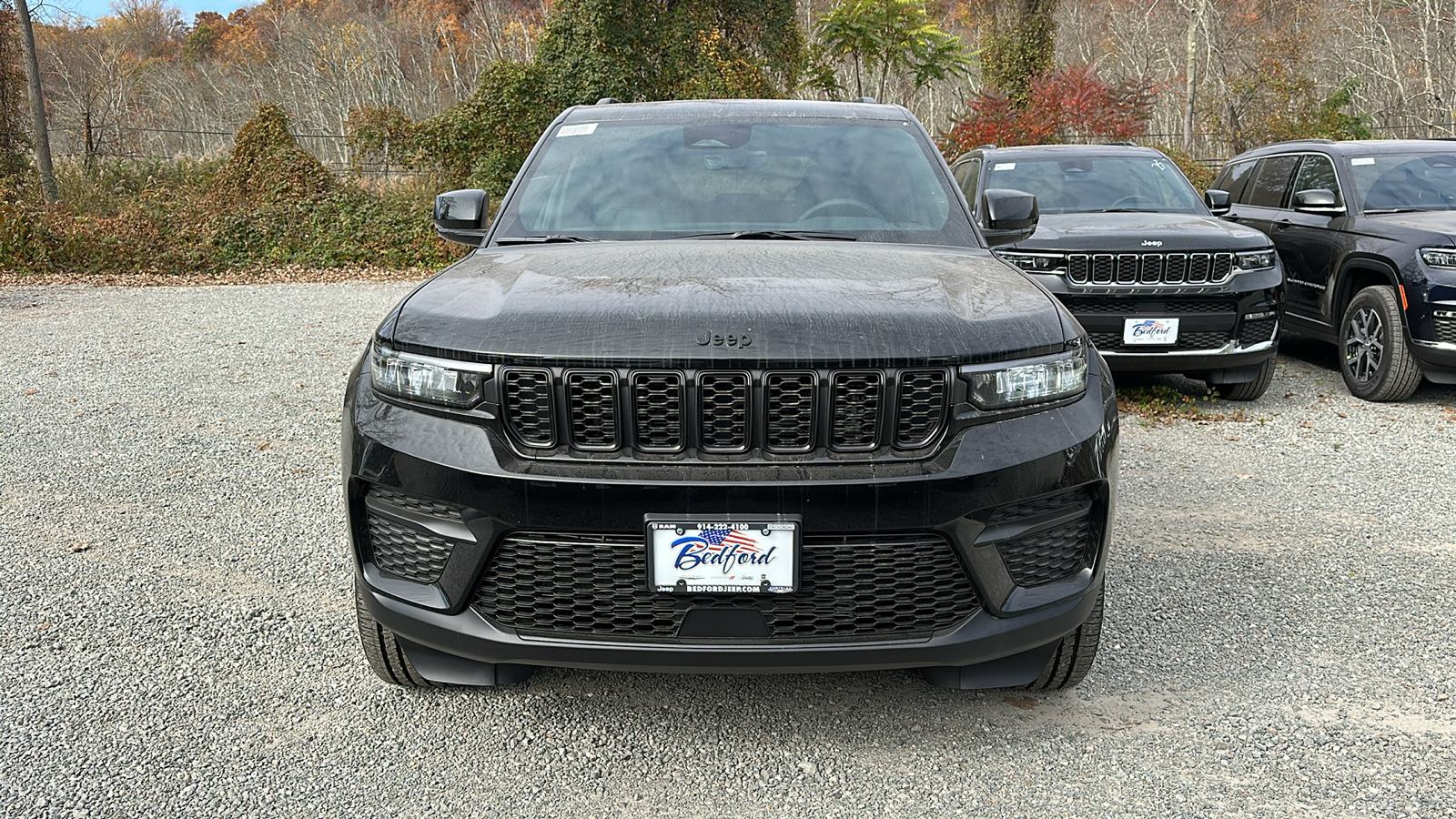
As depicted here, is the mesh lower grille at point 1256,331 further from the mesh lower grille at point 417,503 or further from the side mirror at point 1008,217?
the mesh lower grille at point 417,503

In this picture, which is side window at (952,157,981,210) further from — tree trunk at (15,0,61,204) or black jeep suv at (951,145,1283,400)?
tree trunk at (15,0,61,204)

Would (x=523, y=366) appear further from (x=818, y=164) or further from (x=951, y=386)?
(x=818, y=164)

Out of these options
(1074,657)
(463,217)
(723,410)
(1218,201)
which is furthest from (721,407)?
(1218,201)

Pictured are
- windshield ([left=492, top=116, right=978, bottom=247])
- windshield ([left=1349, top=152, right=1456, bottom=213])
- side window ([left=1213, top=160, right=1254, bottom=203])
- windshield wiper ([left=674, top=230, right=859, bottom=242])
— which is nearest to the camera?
windshield wiper ([left=674, top=230, right=859, bottom=242])

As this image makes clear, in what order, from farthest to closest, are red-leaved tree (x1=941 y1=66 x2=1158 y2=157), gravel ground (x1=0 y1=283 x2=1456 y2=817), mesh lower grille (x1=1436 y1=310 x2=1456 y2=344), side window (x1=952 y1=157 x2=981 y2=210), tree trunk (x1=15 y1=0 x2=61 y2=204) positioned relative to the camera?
tree trunk (x1=15 y1=0 x2=61 y2=204) < red-leaved tree (x1=941 y1=66 x2=1158 y2=157) < side window (x1=952 y1=157 x2=981 y2=210) < mesh lower grille (x1=1436 y1=310 x2=1456 y2=344) < gravel ground (x1=0 y1=283 x2=1456 y2=817)

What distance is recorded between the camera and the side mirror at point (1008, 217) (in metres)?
3.85

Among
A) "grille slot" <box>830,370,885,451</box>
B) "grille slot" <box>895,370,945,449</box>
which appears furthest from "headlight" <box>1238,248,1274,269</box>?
"grille slot" <box>830,370,885,451</box>

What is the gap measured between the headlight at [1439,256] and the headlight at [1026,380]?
579 centimetres

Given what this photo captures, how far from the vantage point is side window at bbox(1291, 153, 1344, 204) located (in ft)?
26.7

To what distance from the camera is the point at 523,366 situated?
2447 millimetres

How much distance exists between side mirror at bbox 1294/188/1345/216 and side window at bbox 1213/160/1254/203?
156 cm

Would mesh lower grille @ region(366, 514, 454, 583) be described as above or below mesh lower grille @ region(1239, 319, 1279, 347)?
above

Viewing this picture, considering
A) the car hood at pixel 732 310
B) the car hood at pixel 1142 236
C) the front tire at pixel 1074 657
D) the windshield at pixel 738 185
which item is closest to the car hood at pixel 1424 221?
the car hood at pixel 1142 236

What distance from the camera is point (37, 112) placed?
17250 mm
